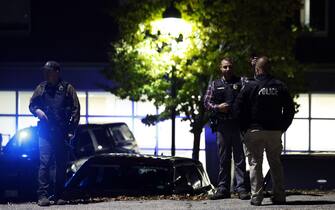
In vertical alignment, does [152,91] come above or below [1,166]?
above

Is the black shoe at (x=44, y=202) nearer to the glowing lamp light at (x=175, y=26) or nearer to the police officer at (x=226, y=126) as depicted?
the police officer at (x=226, y=126)

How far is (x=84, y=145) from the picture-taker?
18.1 meters

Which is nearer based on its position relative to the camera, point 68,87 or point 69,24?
point 68,87

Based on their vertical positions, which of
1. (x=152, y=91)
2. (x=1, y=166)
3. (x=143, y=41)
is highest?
(x=143, y=41)

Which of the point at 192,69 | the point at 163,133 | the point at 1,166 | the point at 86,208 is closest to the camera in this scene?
the point at 86,208

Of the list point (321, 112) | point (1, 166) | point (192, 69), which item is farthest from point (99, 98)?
point (1, 166)

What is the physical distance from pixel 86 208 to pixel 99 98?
59.0 feet

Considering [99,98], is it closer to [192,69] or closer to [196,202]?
[192,69]

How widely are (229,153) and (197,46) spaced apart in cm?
800

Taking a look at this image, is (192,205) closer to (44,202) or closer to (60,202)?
(60,202)

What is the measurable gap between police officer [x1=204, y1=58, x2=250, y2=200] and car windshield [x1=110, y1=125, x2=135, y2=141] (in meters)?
8.44

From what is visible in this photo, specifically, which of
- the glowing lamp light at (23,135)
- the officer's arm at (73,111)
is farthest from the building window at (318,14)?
the officer's arm at (73,111)

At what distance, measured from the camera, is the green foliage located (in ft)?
60.1

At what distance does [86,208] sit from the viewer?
10.0 m
